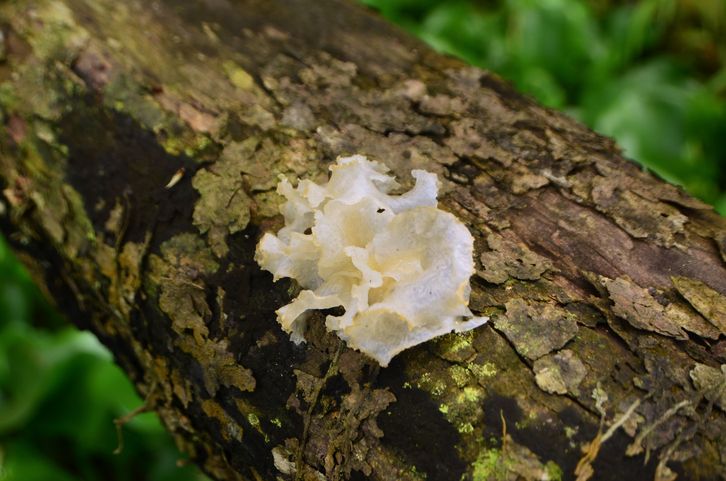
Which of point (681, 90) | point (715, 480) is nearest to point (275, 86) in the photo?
point (715, 480)

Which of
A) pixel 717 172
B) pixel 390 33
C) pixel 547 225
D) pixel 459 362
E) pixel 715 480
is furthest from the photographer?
pixel 717 172

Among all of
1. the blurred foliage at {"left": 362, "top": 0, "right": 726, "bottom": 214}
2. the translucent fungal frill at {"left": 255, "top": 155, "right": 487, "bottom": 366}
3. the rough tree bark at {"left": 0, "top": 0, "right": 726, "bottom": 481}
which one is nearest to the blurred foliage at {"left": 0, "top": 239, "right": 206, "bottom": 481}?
the rough tree bark at {"left": 0, "top": 0, "right": 726, "bottom": 481}

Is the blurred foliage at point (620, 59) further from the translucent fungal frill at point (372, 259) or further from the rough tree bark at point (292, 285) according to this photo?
the translucent fungal frill at point (372, 259)

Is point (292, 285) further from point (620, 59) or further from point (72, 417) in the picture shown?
point (620, 59)

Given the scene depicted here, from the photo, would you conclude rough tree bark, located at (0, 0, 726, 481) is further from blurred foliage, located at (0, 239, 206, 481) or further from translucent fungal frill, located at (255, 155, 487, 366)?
blurred foliage, located at (0, 239, 206, 481)

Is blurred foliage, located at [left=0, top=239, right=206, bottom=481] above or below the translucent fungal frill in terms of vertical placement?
below

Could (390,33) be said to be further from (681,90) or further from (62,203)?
(681,90)
